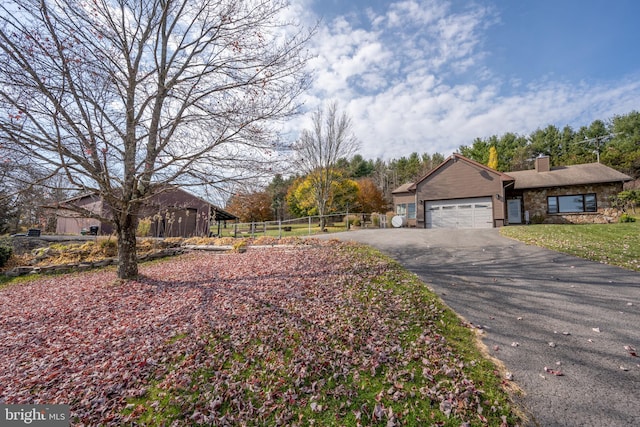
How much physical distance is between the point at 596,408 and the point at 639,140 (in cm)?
4755

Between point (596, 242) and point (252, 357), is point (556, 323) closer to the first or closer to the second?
point (252, 357)

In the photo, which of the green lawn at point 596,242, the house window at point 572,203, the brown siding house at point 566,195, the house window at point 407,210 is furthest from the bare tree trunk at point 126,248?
the house window at point 572,203

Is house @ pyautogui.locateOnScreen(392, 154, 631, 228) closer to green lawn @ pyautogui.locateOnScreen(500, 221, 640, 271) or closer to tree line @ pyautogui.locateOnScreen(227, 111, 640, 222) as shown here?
green lawn @ pyautogui.locateOnScreen(500, 221, 640, 271)

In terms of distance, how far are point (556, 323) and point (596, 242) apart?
797 centimetres

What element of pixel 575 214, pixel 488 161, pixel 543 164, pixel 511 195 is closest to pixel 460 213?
pixel 511 195

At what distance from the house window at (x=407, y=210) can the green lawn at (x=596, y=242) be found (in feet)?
35.9

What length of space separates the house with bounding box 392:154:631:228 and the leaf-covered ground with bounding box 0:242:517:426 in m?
14.8

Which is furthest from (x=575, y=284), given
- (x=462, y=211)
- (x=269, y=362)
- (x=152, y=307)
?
(x=462, y=211)

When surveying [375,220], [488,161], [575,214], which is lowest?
[375,220]

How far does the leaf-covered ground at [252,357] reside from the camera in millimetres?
2551

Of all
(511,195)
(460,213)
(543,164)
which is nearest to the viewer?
(460,213)

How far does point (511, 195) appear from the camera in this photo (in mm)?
19375

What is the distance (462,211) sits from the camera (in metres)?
18.3

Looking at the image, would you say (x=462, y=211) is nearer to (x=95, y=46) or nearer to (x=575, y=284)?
(x=575, y=284)
